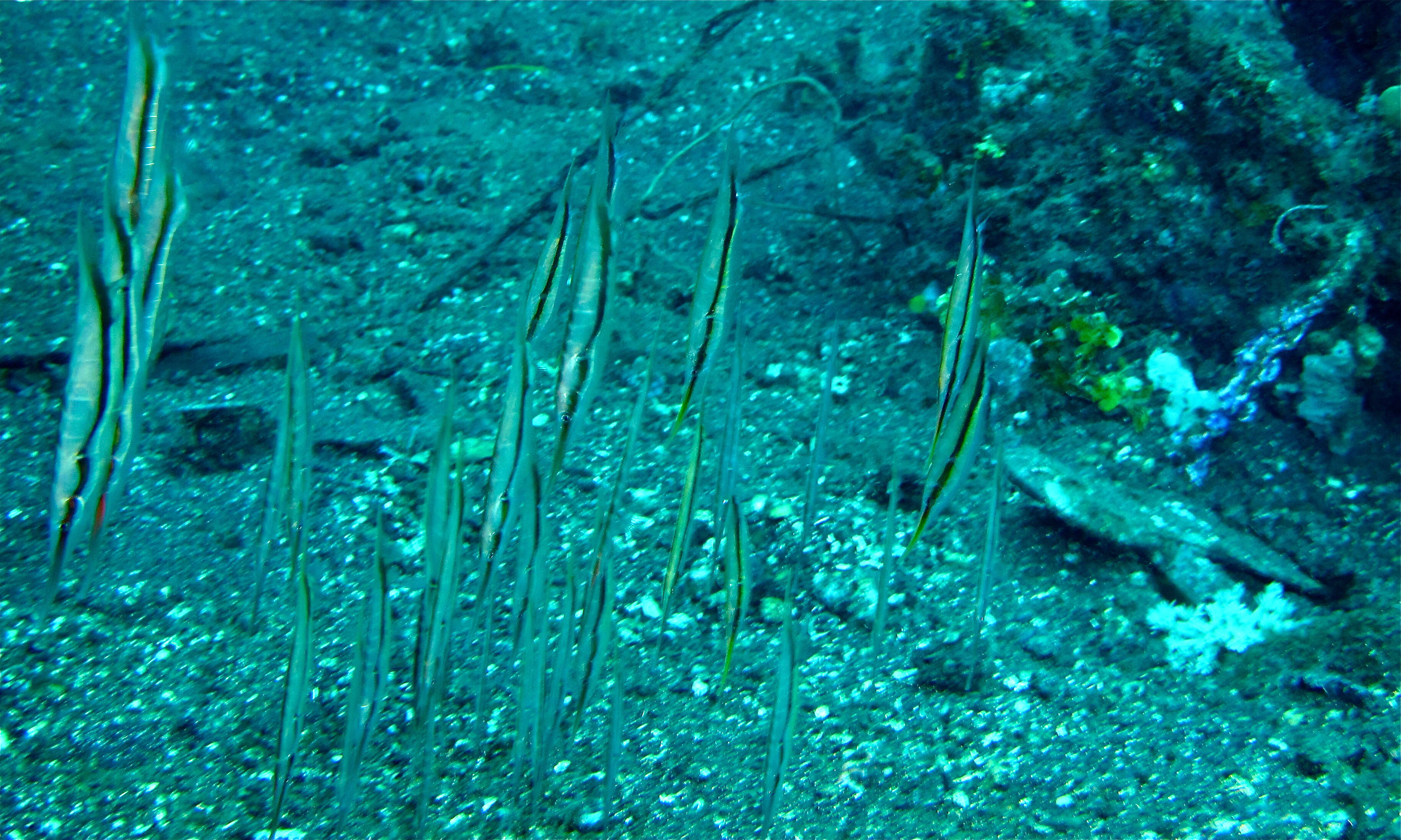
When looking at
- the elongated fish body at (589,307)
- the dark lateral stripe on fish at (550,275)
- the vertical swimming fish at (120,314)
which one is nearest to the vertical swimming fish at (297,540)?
the vertical swimming fish at (120,314)

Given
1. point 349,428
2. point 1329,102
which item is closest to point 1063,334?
point 1329,102

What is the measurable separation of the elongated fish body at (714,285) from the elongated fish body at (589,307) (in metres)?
0.21

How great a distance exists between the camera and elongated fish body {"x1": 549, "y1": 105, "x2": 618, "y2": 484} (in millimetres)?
1880

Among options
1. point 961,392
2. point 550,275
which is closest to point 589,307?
point 550,275

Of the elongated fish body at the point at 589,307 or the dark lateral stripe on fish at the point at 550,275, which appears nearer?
the elongated fish body at the point at 589,307

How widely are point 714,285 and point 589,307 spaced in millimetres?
301

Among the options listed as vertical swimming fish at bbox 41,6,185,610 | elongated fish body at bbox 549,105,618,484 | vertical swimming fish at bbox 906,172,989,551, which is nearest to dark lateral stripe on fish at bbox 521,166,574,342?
elongated fish body at bbox 549,105,618,484

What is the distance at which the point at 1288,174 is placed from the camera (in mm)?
4359

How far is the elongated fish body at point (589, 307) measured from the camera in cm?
188

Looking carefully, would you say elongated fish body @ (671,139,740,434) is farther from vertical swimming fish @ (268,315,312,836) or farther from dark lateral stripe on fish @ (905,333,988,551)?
vertical swimming fish @ (268,315,312,836)

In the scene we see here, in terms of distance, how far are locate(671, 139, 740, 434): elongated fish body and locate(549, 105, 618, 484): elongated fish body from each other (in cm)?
21

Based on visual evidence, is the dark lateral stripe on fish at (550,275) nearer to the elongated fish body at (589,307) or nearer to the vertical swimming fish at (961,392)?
the elongated fish body at (589,307)

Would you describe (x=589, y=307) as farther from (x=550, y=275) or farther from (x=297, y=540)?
(x=297, y=540)

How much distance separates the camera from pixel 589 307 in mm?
1891
